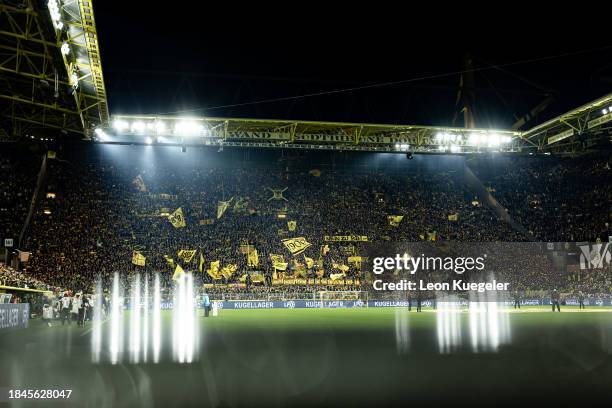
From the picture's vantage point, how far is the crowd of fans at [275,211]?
40406mm

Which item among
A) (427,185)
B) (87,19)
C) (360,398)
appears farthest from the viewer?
(427,185)

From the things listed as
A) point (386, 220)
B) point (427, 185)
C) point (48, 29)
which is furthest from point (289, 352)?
point (427, 185)

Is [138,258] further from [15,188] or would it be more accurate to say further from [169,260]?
[15,188]

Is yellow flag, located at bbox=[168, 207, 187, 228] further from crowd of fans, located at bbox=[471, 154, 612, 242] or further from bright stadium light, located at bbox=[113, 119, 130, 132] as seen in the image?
crowd of fans, located at bbox=[471, 154, 612, 242]

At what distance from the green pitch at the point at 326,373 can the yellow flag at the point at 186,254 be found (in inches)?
999

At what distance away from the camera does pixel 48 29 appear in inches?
797

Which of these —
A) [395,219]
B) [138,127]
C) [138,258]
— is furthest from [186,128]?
[395,219]

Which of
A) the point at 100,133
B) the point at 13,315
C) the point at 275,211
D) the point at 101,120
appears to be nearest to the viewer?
the point at 13,315

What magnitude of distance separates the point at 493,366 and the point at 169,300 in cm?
3058

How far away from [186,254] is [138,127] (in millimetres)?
11496

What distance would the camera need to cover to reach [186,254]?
40.4 m

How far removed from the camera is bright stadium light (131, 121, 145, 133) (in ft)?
108

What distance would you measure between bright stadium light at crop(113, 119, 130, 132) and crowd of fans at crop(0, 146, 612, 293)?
446 inches

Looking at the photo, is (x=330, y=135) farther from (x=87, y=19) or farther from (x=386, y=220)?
(x=87, y=19)
